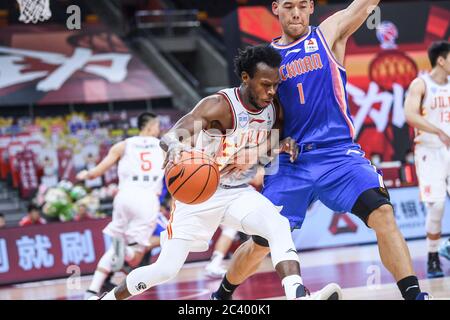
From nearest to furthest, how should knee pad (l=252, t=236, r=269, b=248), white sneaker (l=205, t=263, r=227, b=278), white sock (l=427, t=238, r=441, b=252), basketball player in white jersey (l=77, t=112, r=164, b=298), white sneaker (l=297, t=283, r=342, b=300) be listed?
white sneaker (l=297, t=283, r=342, b=300)
knee pad (l=252, t=236, r=269, b=248)
white sock (l=427, t=238, r=441, b=252)
basketball player in white jersey (l=77, t=112, r=164, b=298)
white sneaker (l=205, t=263, r=227, b=278)

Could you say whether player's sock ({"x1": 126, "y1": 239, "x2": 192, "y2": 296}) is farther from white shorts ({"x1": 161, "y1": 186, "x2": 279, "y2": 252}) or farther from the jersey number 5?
the jersey number 5

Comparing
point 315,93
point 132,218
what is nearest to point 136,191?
point 132,218

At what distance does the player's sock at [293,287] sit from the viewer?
4293 mm

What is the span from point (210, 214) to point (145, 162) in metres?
3.68

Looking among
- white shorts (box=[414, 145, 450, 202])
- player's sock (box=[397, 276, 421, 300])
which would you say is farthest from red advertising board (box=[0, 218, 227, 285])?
player's sock (box=[397, 276, 421, 300])

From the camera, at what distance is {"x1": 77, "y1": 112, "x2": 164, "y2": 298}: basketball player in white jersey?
825 centimetres

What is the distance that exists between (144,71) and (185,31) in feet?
6.58

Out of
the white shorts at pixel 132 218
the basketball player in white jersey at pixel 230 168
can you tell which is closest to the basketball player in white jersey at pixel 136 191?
the white shorts at pixel 132 218

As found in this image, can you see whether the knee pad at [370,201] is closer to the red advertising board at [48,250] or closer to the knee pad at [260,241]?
the knee pad at [260,241]

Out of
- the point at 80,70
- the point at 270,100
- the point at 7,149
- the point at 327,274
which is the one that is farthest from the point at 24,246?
the point at 80,70

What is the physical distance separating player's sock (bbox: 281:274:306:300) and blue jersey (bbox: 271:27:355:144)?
1.00 meters

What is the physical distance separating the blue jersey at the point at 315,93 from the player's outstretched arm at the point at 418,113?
2.57 metres

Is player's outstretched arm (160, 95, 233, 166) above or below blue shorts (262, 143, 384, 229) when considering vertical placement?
above

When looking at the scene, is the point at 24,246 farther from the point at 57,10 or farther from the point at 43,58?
the point at 57,10
